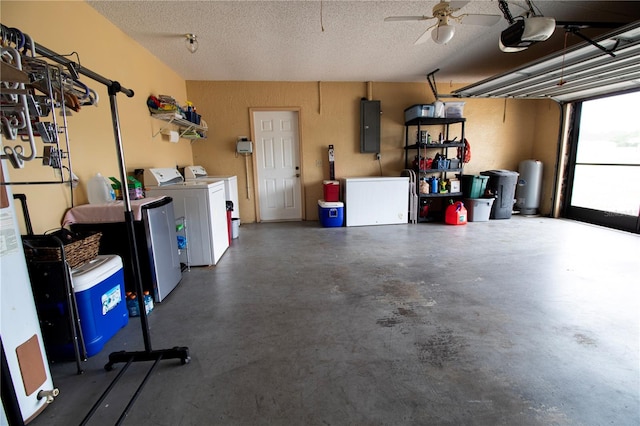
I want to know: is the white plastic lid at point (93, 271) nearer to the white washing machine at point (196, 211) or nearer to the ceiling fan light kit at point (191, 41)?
the white washing machine at point (196, 211)

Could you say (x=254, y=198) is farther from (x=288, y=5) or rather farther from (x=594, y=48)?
(x=594, y=48)

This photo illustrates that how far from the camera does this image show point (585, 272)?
2975 millimetres

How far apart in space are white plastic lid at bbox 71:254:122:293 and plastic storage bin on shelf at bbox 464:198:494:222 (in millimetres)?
5597

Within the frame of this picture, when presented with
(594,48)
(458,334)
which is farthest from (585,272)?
(594,48)

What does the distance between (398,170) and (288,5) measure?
3.86 metres

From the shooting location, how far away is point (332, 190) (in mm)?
5258

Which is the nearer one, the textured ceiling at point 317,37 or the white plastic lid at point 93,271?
the white plastic lid at point 93,271

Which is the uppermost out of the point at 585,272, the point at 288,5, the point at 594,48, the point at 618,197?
the point at 288,5

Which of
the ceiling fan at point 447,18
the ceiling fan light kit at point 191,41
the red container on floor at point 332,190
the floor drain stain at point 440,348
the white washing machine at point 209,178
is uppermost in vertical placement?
the ceiling fan light kit at point 191,41

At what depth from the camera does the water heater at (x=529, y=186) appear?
5.84m

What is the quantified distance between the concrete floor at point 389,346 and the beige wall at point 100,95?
1.20m

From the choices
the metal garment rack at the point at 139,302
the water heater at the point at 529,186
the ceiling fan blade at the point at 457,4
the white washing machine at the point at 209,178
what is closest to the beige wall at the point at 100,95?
the white washing machine at the point at 209,178

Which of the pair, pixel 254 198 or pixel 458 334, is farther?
pixel 254 198

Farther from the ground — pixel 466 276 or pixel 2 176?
pixel 2 176
